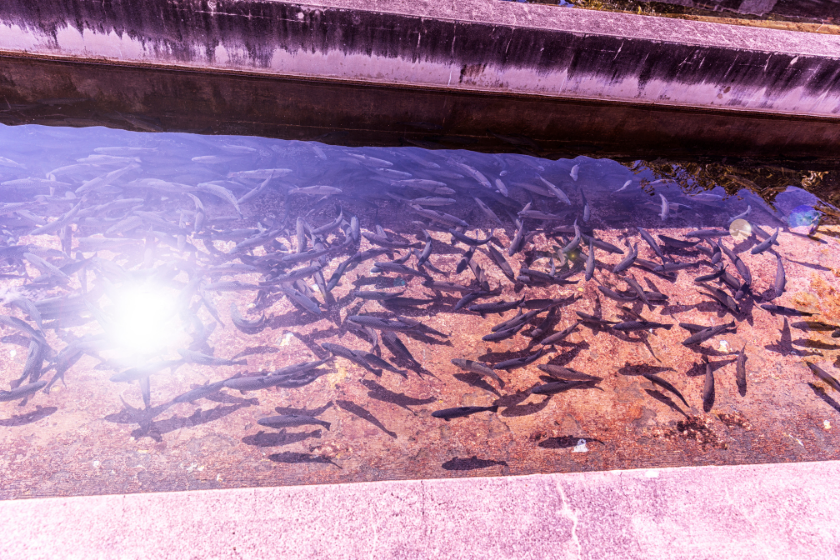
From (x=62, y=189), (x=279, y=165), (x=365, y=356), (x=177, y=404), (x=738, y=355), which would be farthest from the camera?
(x=279, y=165)

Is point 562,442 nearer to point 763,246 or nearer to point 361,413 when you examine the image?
point 361,413

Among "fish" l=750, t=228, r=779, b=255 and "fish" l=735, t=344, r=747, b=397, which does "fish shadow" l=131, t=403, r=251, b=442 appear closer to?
"fish" l=735, t=344, r=747, b=397

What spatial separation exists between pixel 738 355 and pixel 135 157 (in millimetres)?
6362

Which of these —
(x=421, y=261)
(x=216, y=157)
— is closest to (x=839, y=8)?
(x=421, y=261)

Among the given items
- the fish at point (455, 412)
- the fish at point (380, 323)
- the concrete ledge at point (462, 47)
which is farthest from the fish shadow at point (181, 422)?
the concrete ledge at point (462, 47)

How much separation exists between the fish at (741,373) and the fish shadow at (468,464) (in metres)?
2.09

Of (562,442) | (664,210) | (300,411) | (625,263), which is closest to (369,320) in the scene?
(300,411)

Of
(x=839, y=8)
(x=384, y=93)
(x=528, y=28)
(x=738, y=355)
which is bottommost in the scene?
(x=738, y=355)

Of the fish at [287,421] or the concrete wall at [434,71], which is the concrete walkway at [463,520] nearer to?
the fish at [287,421]

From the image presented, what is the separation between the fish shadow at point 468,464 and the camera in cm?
262

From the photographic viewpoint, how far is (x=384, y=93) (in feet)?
17.5

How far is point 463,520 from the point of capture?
2080 mm

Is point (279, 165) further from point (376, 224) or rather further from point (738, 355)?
point (738, 355)

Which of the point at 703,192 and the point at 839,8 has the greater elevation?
the point at 839,8
